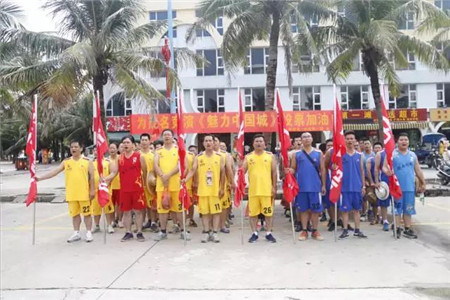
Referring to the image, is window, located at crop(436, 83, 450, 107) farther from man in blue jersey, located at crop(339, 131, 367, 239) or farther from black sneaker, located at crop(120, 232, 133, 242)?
black sneaker, located at crop(120, 232, 133, 242)

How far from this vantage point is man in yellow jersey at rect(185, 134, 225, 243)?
6.94 metres

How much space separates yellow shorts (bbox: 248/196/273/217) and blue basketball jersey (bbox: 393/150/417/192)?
208 centimetres

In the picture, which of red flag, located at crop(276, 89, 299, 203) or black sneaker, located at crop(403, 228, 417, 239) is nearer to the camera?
red flag, located at crop(276, 89, 299, 203)

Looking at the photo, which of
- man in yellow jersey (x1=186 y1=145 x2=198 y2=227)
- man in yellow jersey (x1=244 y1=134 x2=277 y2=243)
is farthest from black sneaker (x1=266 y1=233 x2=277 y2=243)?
man in yellow jersey (x1=186 y1=145 x2=198 y2=227)

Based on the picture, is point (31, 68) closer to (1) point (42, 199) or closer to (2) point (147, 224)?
(1) point (42, 199)

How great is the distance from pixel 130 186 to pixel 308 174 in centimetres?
285

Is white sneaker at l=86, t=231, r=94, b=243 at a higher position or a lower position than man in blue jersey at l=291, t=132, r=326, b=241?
lower

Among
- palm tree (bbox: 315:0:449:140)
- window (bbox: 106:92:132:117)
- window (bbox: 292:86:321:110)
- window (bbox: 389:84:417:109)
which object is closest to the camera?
palm tree (bbox: 315:0:449:140)

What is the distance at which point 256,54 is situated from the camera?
102 feet

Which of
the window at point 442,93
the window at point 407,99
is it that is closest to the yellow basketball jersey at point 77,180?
the window at point 407,99

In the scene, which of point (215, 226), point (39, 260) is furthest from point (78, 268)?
point (215, 226)

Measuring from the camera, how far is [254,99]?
31.4m

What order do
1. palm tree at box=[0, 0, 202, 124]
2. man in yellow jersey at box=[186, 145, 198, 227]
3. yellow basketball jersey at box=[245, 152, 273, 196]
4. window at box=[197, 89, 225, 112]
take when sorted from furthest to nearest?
window at box=[197, 89, 225, 112], palm tree at box=[0, 0, 202, 124], man in yellow jersey at box=[186, 145, 198, 227], yellow basketball jersey at box=[245, 152, 273, 196]

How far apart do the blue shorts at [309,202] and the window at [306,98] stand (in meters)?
24.8
